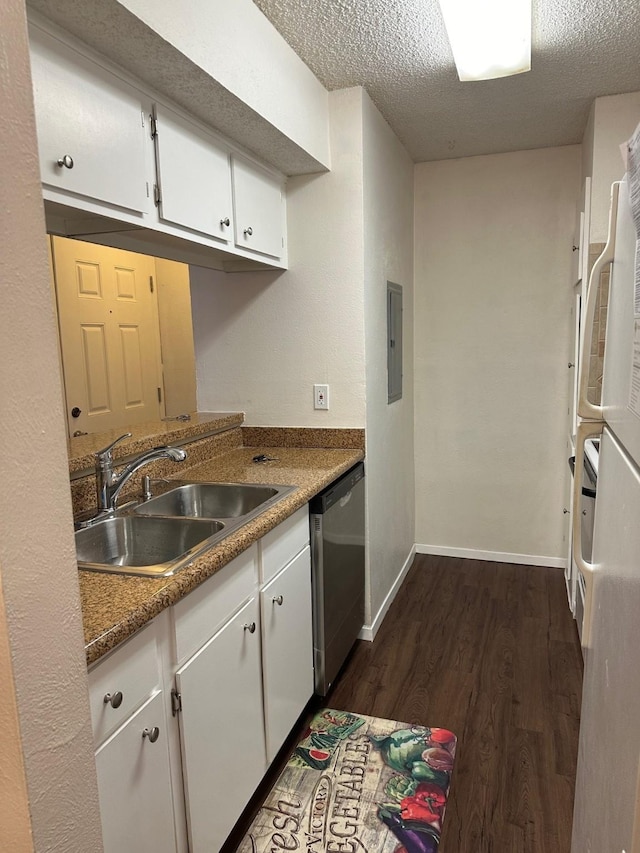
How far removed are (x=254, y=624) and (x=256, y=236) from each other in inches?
58.8

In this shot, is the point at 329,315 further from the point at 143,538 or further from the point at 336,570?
the point at 143,538

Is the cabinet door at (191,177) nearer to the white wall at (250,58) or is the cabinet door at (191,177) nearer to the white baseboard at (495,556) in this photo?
the white wall at (250,58)

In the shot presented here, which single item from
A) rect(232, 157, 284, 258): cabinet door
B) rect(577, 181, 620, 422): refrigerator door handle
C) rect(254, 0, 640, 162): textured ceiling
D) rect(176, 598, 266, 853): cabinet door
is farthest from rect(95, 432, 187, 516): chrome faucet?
rect(254, 0, 640, 162): textured ceiling

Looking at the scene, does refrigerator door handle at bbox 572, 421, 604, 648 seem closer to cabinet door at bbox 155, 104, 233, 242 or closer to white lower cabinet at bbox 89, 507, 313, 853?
white lower cabinet at bbox 89, 507, 313, 853

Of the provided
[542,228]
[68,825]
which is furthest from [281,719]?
[542,228]

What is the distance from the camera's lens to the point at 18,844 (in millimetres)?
742

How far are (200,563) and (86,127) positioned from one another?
109 cm

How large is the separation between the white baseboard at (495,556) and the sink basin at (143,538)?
244cm

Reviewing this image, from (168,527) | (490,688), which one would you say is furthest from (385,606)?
(168,527)

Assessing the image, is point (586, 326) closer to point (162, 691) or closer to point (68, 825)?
point (68, 825)

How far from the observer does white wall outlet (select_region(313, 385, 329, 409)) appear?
2.76 m

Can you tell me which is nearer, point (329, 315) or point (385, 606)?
point (329, 315)

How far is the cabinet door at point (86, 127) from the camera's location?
4.42 feet

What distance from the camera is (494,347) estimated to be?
3664mm
